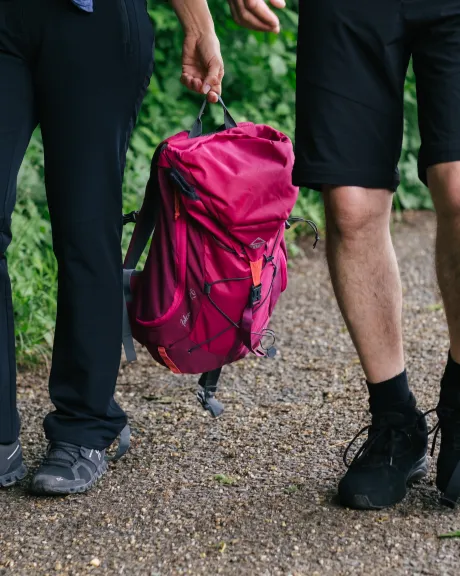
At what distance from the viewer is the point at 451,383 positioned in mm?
2783

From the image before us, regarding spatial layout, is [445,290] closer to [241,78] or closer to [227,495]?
[227,495]

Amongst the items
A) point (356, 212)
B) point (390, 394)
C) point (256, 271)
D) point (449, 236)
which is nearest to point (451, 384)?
point (390, 394)

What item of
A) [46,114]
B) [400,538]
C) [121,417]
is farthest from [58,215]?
[400,538]

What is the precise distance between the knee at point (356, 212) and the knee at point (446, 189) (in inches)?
6.1

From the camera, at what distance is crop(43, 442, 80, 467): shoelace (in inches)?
119

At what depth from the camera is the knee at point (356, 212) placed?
2688 mm

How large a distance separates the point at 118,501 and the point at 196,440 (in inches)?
21.6

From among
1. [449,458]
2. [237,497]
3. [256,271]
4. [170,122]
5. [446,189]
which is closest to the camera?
[446,189]

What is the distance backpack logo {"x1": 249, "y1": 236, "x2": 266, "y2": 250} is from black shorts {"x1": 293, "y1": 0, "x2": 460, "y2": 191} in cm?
32

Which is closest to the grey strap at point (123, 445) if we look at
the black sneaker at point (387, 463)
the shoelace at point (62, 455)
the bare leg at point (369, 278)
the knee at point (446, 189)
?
the shoelace at point (62, 455)

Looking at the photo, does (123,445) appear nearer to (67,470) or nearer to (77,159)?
(67,470)

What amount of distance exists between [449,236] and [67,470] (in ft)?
4.19

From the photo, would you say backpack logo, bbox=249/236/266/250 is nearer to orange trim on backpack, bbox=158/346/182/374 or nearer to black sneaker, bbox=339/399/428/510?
orange trim on backpack, bbox=158/346/182/374

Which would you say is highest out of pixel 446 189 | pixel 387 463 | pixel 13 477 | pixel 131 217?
pixel 446 189
